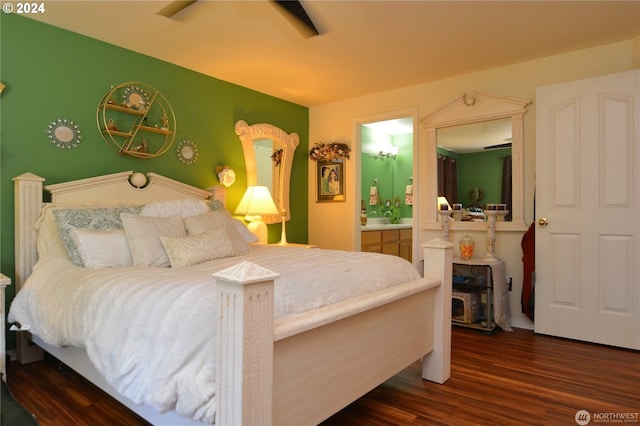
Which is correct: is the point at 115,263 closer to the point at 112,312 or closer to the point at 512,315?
the point at 112,312

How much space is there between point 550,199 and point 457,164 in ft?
3.18

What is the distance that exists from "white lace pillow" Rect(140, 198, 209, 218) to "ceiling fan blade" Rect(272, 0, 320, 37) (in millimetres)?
1508

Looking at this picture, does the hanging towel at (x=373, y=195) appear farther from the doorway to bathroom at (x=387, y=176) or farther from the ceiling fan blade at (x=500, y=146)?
the ceiling fan blade at (x=500, y=146)

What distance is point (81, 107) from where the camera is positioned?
300 cm

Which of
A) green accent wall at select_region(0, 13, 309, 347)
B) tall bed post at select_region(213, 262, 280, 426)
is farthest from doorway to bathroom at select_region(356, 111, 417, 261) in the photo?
tall bed post at select_region(213, 262, 280, 426)

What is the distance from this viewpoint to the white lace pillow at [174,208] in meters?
2.83

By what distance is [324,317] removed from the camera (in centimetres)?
152

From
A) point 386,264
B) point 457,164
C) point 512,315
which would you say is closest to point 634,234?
point 512,315

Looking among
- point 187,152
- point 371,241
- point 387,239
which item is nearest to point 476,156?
point 371,241

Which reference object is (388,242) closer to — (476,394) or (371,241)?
(371,241)

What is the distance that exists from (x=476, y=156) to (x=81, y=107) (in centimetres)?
350

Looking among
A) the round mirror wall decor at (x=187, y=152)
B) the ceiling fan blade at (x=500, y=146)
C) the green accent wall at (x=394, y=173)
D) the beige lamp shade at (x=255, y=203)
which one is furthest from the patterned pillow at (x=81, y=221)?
the green accent wall at (x=394, y=173)

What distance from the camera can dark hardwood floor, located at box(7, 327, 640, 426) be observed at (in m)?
1.94

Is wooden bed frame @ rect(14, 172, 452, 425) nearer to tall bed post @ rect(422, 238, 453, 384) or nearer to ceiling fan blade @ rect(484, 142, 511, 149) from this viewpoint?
tall bed post @ rect(422, 238, 453, 384)
